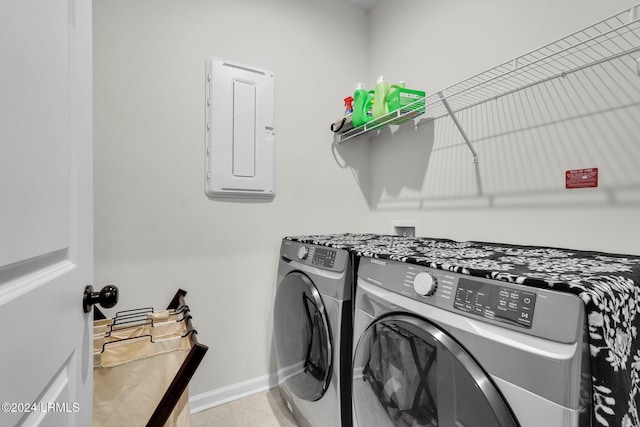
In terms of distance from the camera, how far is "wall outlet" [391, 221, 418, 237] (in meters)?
1.96

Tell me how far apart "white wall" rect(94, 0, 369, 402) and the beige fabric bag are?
16.3 inches

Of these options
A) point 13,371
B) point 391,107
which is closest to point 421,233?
point 391,107

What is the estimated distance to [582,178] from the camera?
1191 millimetres

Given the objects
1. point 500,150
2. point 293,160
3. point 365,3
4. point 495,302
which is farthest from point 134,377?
point 365,3

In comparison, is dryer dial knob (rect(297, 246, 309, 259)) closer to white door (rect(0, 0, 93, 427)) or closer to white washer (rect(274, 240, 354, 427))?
white washer (rect(274, 240, 354, 427))

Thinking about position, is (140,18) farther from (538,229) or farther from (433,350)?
(538,229)

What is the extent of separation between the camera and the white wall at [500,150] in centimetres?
112

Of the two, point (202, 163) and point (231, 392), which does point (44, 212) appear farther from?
point (231, 392)

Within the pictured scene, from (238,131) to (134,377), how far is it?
137 centimetres

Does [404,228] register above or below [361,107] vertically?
below

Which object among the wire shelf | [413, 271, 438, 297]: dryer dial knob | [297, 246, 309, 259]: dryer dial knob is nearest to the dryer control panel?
[413, 271, 438, 297]: dryer dial knob

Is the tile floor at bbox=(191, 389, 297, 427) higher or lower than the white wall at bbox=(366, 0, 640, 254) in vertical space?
lower

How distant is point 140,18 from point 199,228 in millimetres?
1196

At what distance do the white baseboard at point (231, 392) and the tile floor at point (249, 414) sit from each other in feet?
0.08
